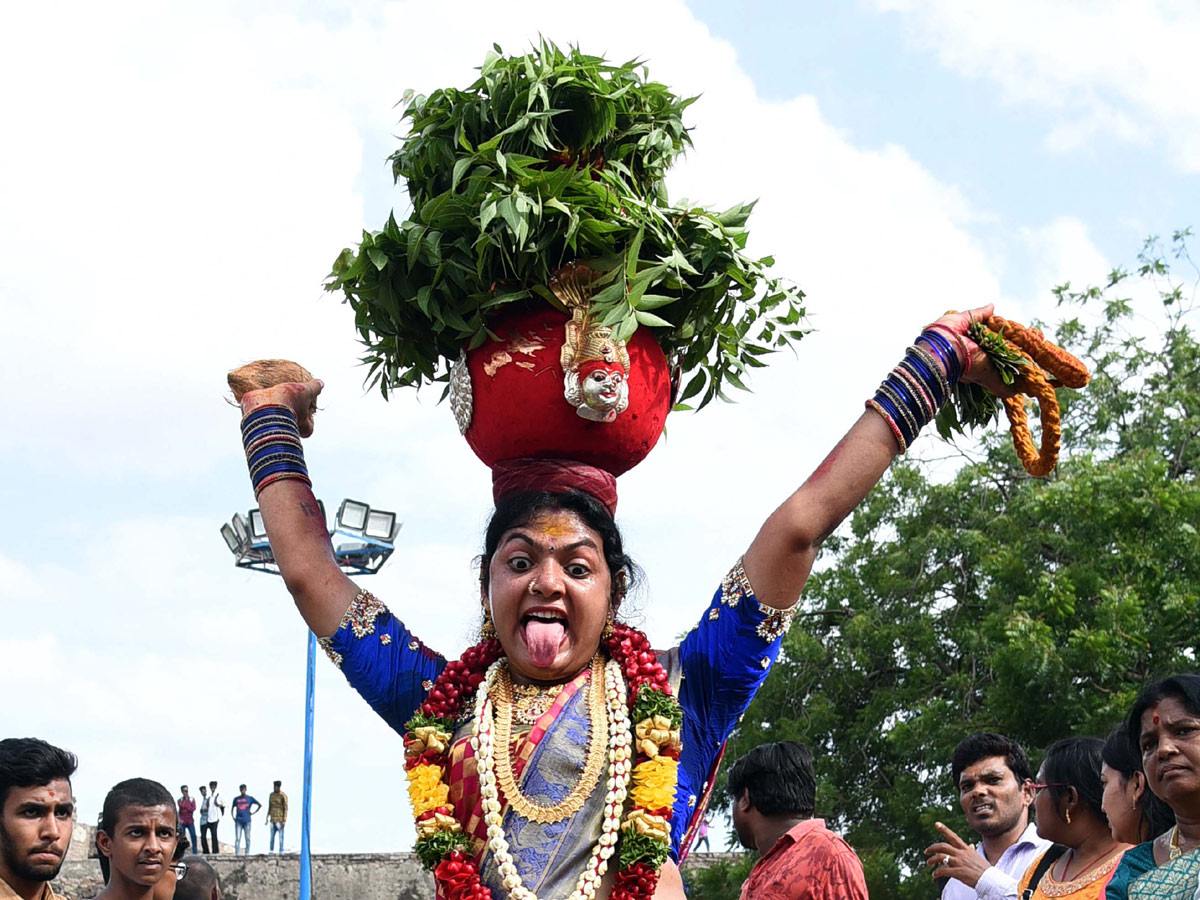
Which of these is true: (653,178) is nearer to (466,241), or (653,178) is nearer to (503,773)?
(466,241)

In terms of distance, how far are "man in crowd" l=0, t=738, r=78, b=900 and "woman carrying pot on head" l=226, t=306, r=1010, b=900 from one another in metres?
1.49

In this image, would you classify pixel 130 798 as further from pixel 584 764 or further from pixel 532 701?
pixel 584 764

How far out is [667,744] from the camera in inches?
151

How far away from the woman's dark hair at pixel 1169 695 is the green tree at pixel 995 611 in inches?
347

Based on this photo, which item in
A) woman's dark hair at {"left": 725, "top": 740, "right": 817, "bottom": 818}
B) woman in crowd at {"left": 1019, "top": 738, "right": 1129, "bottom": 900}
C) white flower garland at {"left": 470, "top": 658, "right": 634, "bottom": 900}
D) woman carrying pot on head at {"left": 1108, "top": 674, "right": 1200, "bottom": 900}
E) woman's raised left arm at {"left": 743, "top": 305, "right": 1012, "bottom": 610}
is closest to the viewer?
white flower garland at {"left": 470, "top": 658, "right": 634, "bottom": 900}

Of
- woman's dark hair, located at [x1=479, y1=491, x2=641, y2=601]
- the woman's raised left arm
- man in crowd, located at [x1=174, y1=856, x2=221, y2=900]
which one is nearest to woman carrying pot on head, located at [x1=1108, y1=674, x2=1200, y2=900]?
the woman's raised left arm

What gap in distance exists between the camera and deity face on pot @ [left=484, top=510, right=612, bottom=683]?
392 centimetres

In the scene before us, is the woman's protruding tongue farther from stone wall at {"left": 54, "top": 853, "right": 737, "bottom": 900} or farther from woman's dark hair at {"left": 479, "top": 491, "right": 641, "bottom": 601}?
stone wall at {"left": 54, "top": 853, "right": 737, "bottom": 900}

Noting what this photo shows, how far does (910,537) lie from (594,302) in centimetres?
1326

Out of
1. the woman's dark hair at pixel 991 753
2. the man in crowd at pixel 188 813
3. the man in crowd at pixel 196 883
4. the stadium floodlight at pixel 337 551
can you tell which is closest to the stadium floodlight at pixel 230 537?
the stadium floodlight at pixel 337 551

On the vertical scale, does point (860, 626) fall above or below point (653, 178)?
above

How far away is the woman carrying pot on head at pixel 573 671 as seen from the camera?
3.76m

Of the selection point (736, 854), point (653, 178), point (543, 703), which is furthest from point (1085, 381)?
point (736, 854)

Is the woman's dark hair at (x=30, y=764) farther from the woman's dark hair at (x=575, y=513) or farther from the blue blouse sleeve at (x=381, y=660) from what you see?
the woman's dark hair at (x=575, y=513)
